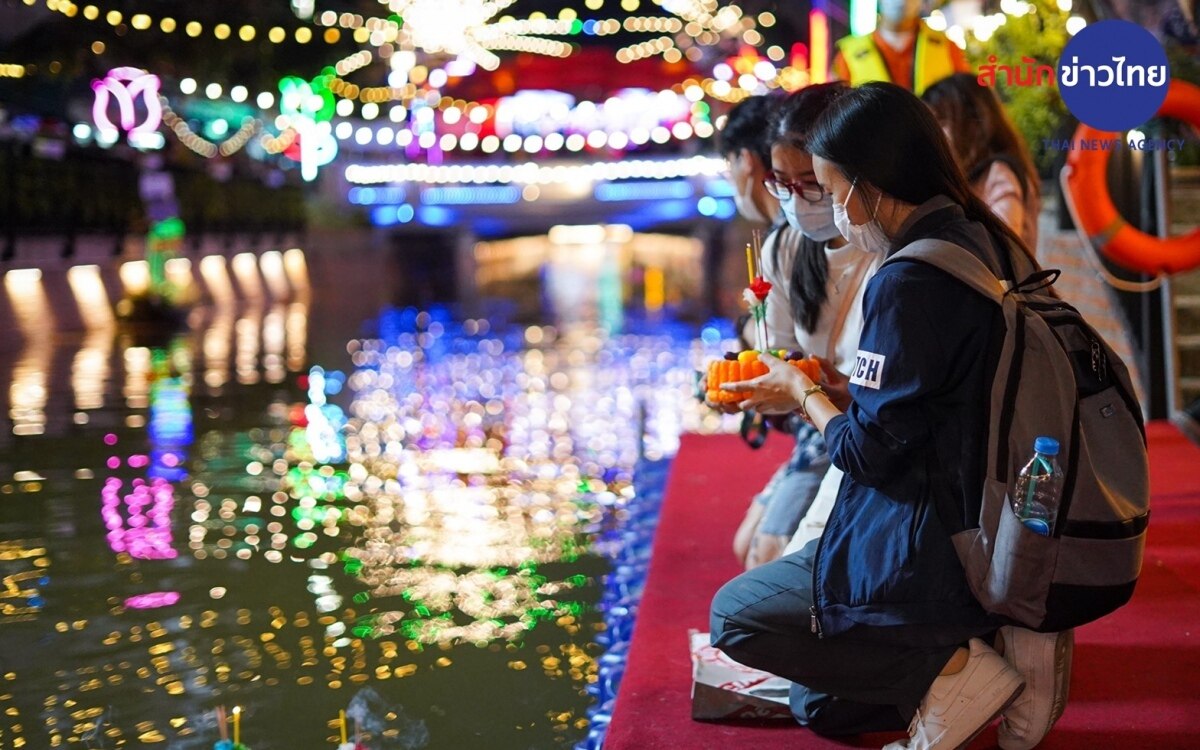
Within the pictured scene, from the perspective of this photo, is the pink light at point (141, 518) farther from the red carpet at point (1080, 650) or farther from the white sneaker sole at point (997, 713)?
the white sneaker sole at point (997, 713)

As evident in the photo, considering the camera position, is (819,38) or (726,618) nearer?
(726,618)

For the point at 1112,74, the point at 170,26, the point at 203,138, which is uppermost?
the point at 170,26

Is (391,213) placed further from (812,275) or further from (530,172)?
(812,275)

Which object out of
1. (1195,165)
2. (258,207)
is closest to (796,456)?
(1195,165)

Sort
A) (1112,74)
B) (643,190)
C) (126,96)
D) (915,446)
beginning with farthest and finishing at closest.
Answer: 1. (643,190)
2. (126,96)
3. (1112,74)
4. (915,446)

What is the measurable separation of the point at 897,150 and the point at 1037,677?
1.06 metres

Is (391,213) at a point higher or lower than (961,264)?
higher

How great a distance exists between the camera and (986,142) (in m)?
4.07

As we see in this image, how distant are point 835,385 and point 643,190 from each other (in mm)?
33589

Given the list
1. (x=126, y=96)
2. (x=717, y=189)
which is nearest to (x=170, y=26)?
(x=126, y=96)

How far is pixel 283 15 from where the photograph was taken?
28.0 meters

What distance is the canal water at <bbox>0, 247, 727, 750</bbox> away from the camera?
11.3ft

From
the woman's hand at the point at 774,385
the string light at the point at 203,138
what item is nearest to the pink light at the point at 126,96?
the string light at the point at 203,138

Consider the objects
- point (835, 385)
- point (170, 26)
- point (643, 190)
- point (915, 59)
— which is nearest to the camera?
point (835, 385)
